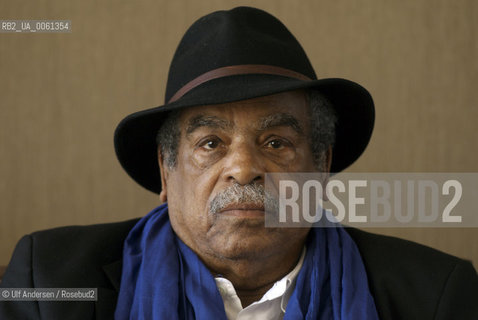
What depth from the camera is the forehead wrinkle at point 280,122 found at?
4.35ft

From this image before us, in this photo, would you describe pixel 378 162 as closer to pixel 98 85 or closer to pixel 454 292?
pixel 454 292

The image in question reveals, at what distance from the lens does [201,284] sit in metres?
1.36

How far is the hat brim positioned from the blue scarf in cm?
22

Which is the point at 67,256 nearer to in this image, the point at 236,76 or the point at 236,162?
the point at 236,162

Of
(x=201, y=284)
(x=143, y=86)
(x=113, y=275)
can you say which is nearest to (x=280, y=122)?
(x=201, y=284)

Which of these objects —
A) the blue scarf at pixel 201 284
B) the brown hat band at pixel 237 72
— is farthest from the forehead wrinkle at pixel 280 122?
the blue scarf at pixel 201 284

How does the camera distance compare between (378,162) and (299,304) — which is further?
(378,162)

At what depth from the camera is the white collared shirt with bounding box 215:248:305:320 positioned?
1386 mm

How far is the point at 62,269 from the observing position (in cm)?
137

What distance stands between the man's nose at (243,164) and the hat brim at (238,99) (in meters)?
0.13

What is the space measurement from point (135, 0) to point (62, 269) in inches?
48.9

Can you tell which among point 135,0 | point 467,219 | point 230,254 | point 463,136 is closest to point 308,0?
point 135,0

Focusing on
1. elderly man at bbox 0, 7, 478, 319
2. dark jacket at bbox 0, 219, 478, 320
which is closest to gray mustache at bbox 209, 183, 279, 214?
elderly man at bbox 0, 7, 478, 319

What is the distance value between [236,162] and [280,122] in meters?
0.16
